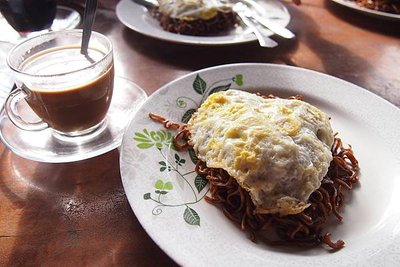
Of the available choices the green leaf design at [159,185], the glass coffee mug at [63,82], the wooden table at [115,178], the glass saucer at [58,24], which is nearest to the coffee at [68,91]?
the glass coffee mug at [63,82]

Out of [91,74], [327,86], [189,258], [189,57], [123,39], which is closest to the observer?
[189,258]

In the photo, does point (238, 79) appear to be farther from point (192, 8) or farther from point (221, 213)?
point (192, 8)

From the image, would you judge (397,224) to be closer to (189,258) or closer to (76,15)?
(189,258)

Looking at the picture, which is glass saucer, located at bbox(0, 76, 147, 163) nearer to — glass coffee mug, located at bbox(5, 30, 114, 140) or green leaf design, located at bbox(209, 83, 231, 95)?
glass coffee mug, located at bbox(5, 30, 114, 140)

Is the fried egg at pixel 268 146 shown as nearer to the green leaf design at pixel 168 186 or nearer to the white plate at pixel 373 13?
the green leaf design at pixel 168 186

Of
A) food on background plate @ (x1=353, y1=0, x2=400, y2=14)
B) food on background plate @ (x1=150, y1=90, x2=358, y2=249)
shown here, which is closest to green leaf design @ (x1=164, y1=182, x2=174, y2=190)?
food on background plate @ (x1=150, y1=90, x2=358, y2=249)

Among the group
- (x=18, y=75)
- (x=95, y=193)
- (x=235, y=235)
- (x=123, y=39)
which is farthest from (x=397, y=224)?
(x=123, y=39)
